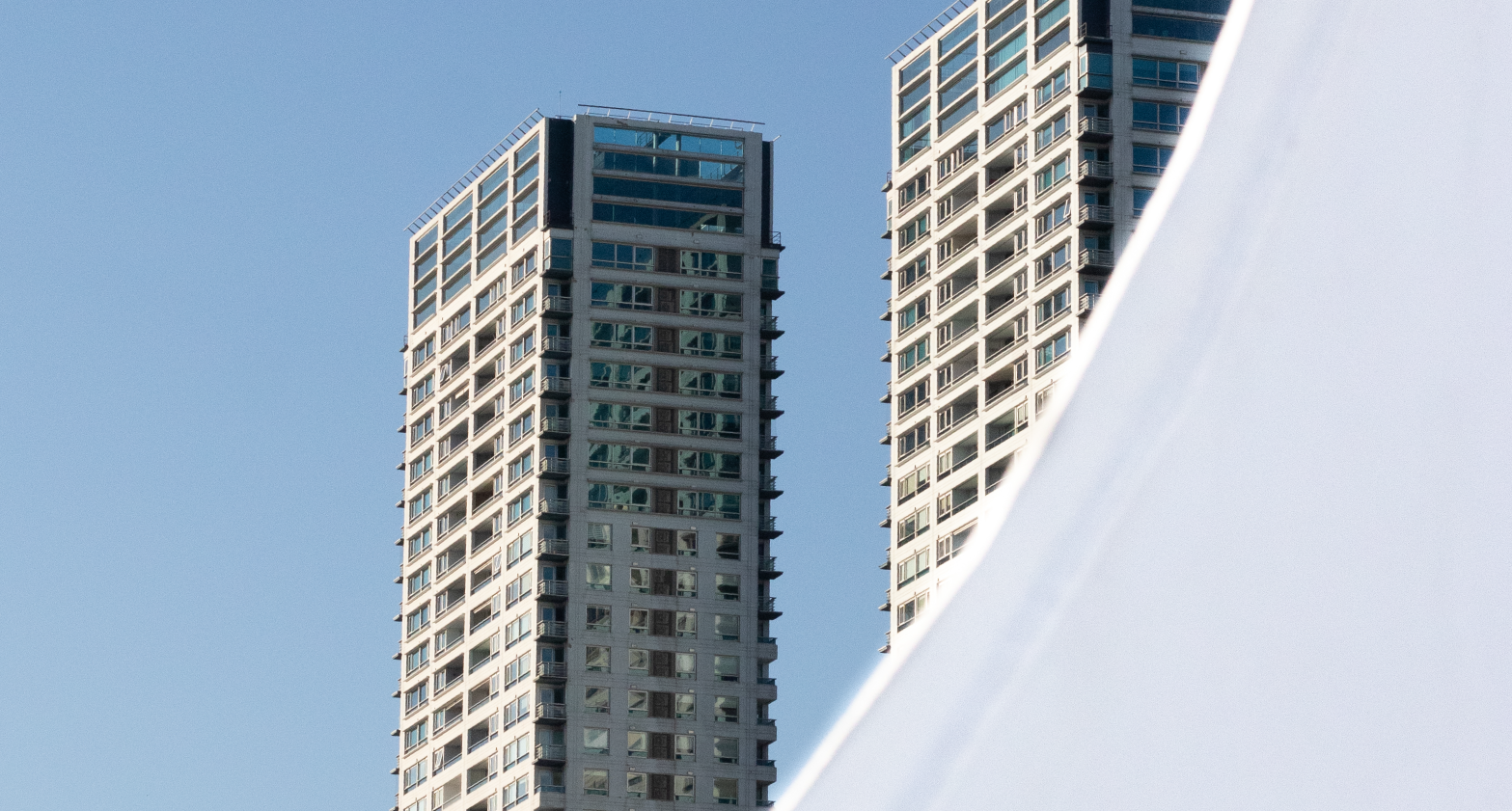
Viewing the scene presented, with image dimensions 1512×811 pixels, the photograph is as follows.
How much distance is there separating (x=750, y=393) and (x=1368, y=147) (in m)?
88.6

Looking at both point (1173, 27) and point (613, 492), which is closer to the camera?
point (1173, 27)

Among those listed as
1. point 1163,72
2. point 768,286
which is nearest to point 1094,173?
point 1163,72

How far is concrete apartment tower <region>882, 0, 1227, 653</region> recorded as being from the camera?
75.8 meters

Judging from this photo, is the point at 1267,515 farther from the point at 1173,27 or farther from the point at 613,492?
the point at 613,492

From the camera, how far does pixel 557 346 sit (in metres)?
92.5

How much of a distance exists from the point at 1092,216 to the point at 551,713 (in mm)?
29031

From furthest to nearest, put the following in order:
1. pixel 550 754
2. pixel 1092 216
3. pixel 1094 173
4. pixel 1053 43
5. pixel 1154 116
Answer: pixel 550 754 < pixel 1053 43 < pixel 1154 116 < pixel 1094 173 < pixel 1092 216

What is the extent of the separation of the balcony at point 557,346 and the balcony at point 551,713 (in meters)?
13.9

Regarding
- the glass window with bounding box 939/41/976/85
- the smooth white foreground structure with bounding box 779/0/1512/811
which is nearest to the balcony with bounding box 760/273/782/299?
the glass window with bounding box 939/41/976/85

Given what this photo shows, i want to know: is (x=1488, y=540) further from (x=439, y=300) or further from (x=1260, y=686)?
(x=439, y=300)

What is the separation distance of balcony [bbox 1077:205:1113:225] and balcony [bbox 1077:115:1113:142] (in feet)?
8.04

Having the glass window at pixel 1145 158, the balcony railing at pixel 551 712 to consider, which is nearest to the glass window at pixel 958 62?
the glass window at pixel 1145 158

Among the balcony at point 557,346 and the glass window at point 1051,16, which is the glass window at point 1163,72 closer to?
the glass window at point 1051,16

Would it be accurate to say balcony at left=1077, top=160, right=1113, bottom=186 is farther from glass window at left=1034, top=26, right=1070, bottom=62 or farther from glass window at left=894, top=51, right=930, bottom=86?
glass window at left=894, top=51, right=930, bottom=86
